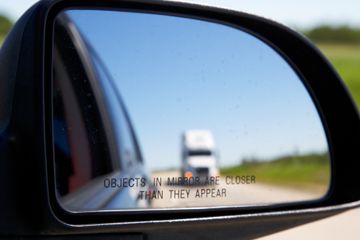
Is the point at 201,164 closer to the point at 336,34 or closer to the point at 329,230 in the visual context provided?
the point at 329,230

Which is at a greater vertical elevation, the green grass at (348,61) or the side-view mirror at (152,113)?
the green grass at (348,61)

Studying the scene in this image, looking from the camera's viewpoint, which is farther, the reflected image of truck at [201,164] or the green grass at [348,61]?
the green grass at [348,61]

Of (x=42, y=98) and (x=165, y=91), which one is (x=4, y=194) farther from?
(x=165, y=91)

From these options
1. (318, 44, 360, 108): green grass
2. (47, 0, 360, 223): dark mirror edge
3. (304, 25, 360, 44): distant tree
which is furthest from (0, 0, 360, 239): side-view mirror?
(304, 25, 360, 44): distant tree

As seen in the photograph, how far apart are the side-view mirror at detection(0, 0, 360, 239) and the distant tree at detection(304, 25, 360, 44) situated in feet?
201

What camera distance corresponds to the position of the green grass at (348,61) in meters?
48.7

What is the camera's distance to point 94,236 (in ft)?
6.49

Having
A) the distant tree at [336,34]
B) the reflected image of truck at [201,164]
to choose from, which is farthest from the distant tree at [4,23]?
the distant tree at [336,34]

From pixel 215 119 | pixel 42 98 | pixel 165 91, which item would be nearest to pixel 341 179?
pixel 215 119

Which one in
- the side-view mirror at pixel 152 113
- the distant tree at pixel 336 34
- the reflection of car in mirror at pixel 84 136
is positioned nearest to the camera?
the side-view mirror at pixel 152 113

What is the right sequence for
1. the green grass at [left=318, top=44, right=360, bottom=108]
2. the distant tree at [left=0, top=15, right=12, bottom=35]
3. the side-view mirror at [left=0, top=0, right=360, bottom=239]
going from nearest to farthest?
the side-view mirror at [left=0, top=0, right=360, bottom=239]
the distant tree at [left=0, top=15, right=12, bottom=35]
the green grass at [left=318, top=44, right=360, bottom=108]

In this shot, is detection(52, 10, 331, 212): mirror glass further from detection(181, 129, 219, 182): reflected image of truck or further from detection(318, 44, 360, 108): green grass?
detection(318, 44, 360, 108): green grass

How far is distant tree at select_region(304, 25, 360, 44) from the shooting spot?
6427cm

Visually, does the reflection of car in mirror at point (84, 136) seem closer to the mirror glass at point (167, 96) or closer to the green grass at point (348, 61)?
the mirror glass at point (167, 96)
